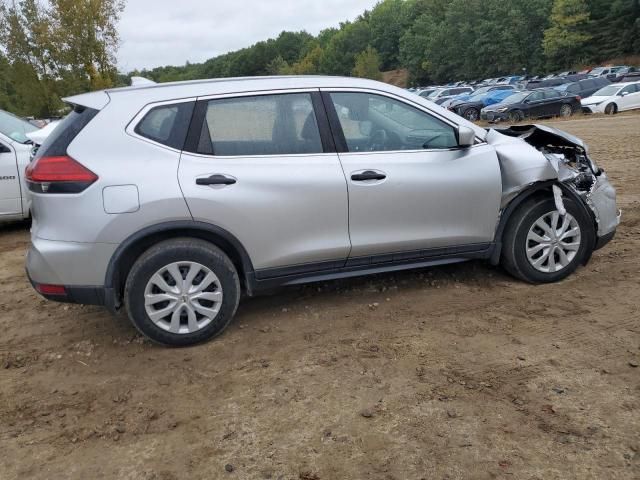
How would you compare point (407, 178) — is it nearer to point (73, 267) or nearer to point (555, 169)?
point (555, 169)

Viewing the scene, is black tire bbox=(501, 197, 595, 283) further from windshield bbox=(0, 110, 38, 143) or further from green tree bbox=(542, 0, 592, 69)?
green tree bbox=(542, 0, 592, 69)

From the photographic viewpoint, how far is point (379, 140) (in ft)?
13.5

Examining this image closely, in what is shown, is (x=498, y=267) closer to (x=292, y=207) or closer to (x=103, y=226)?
(x=292, y=207)

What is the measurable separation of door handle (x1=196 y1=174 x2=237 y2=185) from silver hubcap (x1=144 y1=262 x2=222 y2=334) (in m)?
0.54

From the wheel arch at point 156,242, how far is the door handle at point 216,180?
266mm

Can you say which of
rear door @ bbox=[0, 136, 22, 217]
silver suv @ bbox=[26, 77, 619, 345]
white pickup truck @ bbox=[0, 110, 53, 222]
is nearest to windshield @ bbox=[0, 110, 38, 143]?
white pickup truck @ bbox=[0, 110, 53, 222]

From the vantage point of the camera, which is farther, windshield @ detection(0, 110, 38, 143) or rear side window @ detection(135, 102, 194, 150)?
windshield @ detection(0, 110, 38, 143)

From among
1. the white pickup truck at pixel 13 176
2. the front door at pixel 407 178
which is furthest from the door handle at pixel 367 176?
the white pickup truck at pixel 13 176

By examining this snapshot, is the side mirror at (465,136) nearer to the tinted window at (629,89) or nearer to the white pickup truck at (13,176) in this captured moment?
the white pickup truck at (13,176)

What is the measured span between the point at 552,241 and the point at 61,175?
11.7 feet

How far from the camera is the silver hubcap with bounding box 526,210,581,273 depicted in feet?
14.6

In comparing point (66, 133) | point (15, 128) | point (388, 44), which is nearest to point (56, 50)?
point (15, 128)

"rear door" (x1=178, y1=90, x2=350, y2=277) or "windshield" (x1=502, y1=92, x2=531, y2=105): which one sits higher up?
"windshield" (x1=502, y1=92, x2=531, y2=105)

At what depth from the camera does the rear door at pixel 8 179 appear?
6918 millimetres
